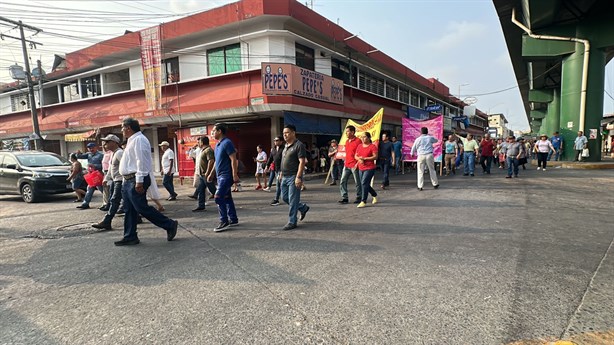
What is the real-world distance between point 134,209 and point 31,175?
25.2 feet

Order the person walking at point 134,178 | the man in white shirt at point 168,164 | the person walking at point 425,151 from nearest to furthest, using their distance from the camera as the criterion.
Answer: the person walking at point 134,178 < the person walking at point 425,151 < the man in white shirt at point 168,164

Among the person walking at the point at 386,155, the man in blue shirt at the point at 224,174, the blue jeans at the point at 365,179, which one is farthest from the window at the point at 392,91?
the man in blue shirt at the point at 224,174

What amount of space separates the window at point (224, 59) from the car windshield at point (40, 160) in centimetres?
746

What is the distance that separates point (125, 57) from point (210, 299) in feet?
64.4

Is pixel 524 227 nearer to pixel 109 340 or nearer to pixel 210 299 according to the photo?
pixel 210 299

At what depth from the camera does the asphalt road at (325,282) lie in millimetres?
2390

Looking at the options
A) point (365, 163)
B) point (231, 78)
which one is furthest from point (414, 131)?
point (365, 163)

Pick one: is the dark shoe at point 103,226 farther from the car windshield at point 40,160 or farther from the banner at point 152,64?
the banner at point 152,64

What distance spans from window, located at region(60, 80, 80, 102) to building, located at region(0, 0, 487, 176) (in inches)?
10.0

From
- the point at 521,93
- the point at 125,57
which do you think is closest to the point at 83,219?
the point at 125,57

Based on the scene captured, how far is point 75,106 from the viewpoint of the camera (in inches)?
825

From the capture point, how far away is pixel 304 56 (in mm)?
15453

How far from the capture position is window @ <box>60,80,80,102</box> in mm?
22331

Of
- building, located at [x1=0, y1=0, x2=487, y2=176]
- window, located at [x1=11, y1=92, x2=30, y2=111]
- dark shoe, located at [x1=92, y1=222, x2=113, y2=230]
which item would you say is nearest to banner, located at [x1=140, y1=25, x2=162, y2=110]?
building, located at [x1=0, y1=0, x2=487, y2=176]
